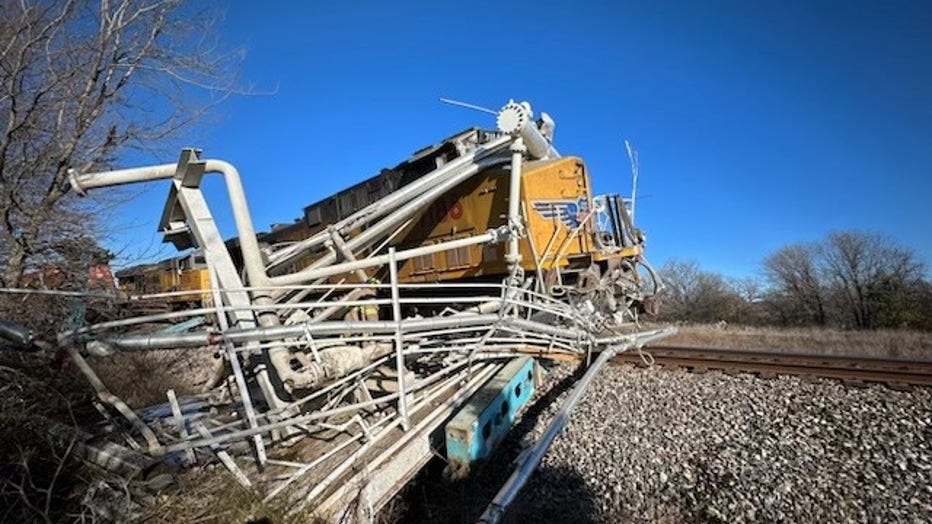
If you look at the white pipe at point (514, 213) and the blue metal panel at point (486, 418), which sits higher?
the white pipe at point (514, 213)

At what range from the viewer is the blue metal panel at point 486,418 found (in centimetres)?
401

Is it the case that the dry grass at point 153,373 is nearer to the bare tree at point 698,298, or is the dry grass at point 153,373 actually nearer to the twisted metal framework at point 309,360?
the twisted metal framework at point 309,360

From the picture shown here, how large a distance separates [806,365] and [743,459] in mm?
3661

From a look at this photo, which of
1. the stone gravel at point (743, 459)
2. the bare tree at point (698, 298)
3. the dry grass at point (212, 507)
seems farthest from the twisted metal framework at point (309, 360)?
the bare tree at point (698, 298)

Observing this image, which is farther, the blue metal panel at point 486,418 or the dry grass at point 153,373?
the dry grass at point 153,373

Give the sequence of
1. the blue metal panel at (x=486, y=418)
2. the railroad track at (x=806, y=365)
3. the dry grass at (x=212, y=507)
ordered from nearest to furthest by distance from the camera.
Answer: the dry grass at (x=212, y=507) < the blue metal panel at (x=486, y=418) < the railroad track at (x=806, y=365)

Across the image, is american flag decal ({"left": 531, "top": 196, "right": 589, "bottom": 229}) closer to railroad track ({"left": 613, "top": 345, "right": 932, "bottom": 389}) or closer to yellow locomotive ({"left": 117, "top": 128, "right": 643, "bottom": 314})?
yellow locomotive ({"left": 117, "top": 128, "right": 643, "bottom": 314})

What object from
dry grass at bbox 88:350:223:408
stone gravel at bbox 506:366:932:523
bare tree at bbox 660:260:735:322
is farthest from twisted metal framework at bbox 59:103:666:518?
bare tree at bbox 660:260:735:322

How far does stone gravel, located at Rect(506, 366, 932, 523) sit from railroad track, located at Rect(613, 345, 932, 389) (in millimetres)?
281

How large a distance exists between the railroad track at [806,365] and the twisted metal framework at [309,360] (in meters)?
1.56

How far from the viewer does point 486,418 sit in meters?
4.38

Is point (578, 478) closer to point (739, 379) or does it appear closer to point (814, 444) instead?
point (814, 444)

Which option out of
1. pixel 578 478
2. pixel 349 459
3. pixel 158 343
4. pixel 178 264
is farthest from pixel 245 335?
pixel 178 264

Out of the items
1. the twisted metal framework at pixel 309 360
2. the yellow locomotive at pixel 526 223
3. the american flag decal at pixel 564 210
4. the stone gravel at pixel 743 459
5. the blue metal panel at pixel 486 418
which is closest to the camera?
the twisted metal framework at pixel 309 360
